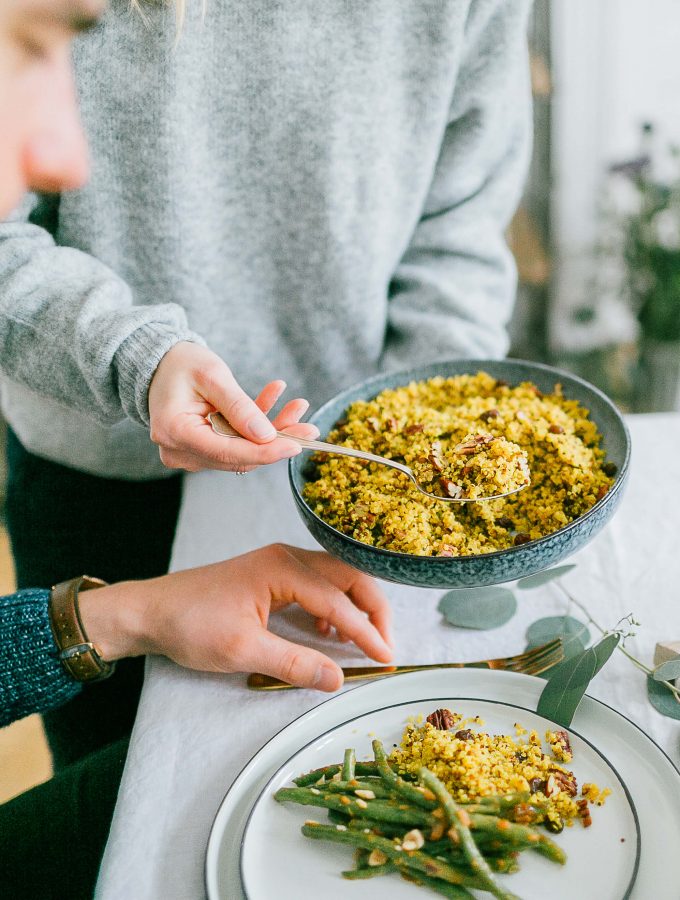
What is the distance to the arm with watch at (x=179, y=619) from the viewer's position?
840 millimetres

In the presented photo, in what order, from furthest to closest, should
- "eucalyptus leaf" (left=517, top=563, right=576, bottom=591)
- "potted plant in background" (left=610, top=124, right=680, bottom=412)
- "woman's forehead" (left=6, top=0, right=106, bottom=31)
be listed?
"potted plant in background" (left=610, top=124, right=680, bottom=412) → "eucalyptus leaf" (left=517, top=563, right=576, bottom=591) → "woman's forehead" (left=6, top=0, right=106, bottom=31)

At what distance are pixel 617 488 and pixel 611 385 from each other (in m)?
2.30

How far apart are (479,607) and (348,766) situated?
29 cm

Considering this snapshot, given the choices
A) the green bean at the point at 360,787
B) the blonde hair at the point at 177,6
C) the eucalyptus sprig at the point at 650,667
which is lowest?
the green bean at the point at 360,787

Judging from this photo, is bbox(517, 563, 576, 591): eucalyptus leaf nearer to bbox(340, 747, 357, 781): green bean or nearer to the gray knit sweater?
bbox(340, 747, 357, 781): green bean

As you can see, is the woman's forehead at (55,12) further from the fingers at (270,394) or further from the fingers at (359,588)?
the fingers at (359,588)

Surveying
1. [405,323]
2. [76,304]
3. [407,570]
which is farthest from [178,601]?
[405,323]

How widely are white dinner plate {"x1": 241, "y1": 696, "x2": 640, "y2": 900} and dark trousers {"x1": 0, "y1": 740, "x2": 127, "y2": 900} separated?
0.42m

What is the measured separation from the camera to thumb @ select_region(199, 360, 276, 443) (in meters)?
0.80

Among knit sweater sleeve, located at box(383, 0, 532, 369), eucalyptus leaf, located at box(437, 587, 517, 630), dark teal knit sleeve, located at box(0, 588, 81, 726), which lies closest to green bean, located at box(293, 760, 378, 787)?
eucalyptus leaf, located at box(437, 587, 517, 630)

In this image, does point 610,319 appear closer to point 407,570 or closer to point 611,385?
point 611,385

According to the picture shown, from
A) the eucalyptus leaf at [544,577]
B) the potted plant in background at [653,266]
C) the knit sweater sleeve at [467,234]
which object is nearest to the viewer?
the eucalyptus leaf at [544,577]

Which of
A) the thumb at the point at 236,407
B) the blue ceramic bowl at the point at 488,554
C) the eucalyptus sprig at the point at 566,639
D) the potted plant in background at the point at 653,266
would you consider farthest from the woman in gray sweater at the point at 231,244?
the potted plant in background at the point at 653,266

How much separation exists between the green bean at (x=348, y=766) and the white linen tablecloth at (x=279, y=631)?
124 mm
